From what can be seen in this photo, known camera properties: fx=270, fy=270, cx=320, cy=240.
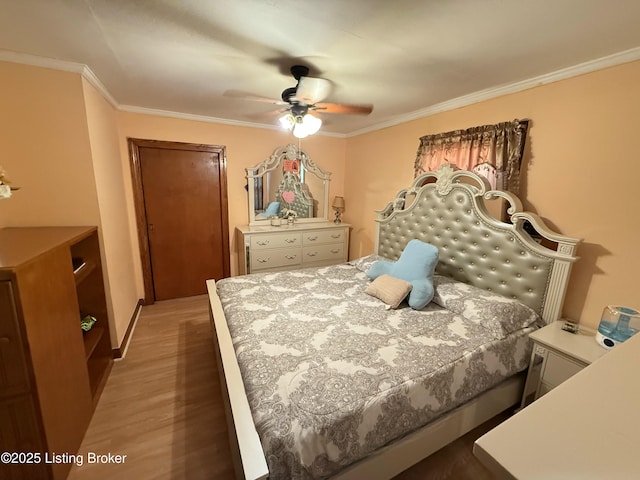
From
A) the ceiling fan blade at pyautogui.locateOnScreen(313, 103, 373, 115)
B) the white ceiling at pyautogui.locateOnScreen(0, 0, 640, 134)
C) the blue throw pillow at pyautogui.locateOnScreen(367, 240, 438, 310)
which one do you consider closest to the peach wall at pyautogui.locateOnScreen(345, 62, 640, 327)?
the white ceiling at pyautogui.locateOnScreen(0, 0, 640, 134)

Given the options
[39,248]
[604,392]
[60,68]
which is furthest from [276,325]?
[60,68]

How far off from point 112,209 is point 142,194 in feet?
2.45

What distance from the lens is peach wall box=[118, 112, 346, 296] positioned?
2990 millimetres

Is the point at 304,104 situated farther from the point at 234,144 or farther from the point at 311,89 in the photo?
the point at 234,144

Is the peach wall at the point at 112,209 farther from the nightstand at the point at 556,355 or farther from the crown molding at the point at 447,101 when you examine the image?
the nightstand at the point at 556,355

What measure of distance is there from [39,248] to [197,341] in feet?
5.26

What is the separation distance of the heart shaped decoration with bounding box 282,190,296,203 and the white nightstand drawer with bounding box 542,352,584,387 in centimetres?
310

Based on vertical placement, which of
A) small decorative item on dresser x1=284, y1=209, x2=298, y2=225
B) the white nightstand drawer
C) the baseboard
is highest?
small decorative item on dresser x1=284, y1=209, x2=298, y2=225

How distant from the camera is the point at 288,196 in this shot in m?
3.79

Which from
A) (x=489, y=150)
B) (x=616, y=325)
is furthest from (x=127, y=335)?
(x=616, y=325)

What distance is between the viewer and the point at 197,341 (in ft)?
8.63

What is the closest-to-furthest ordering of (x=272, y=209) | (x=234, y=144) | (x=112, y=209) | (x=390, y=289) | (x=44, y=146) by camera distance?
(x=44, y=146)
(x=390, y=289)
(x=112, y=209)
(x=234, y=144)
(x=272, y=209)

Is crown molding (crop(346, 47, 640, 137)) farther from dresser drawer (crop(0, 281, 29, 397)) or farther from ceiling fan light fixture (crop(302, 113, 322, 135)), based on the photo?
dresser drawer (crop(0, 281, 29, 397))

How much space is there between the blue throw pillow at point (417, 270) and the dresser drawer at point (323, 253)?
144 centimetres
